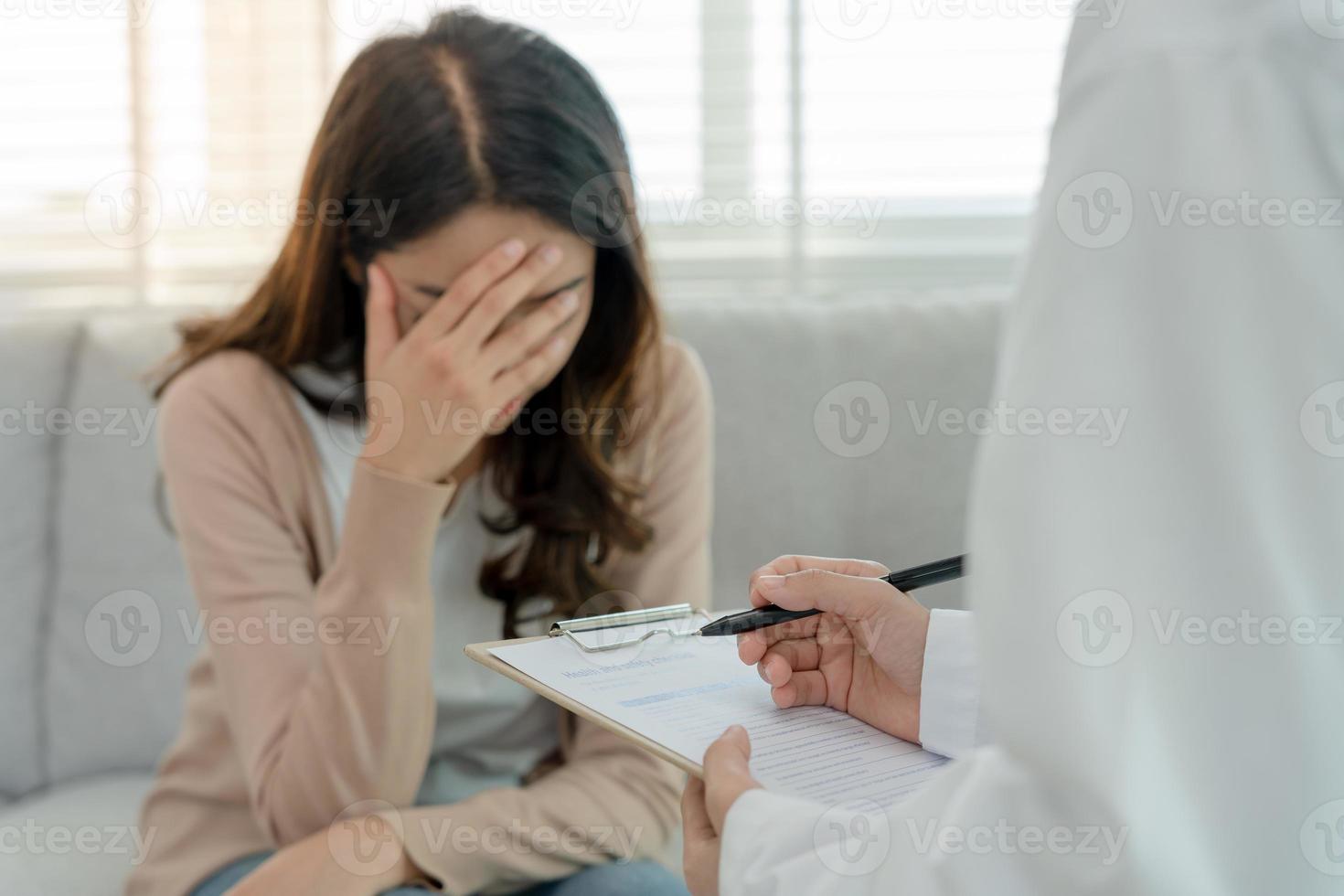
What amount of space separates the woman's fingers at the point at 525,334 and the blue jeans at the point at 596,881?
0.46m

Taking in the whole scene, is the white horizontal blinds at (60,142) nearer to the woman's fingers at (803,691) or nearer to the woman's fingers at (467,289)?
the woman's fingers at (467,289)

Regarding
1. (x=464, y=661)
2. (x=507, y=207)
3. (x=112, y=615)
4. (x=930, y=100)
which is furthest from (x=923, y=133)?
(x=112, y=615)

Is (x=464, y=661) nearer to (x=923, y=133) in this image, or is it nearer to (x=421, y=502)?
(x=421, y=502)

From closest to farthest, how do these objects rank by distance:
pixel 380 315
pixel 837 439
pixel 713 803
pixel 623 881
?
pixel 713 803 → pixel 623 881 → pixel 380 315 → pixel 837 439

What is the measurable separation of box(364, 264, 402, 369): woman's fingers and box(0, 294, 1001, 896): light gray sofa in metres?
0.55

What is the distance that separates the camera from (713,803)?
507mm

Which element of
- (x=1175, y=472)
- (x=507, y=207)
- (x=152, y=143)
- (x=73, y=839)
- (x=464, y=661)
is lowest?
(x=73, y=839)

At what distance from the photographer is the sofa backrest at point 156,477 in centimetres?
136

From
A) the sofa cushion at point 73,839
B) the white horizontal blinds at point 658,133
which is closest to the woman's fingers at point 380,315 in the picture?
the sofa cushion at point 73,839

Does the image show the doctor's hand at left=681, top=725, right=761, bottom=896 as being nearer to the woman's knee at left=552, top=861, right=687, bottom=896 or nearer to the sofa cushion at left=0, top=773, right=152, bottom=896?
the woman's knee at left=552, top=861, right=687, bottom=896

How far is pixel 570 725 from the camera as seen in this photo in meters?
1.14

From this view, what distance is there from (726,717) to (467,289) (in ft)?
1.75

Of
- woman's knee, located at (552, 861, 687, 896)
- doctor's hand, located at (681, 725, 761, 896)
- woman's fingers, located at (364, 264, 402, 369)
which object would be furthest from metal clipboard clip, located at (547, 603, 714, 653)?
woman's fingers, located at (364, 264, 402, 369)

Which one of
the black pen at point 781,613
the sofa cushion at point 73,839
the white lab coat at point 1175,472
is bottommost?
the sofa cushion at point 73,839
